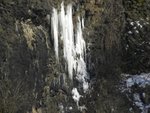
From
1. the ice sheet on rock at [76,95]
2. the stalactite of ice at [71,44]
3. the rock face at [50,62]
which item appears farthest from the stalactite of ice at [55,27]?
the ice sheet on rock at [76,95]

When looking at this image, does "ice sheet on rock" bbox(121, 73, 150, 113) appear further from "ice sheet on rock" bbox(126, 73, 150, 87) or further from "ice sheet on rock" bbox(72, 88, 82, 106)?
"ice sheet on rock" bbox(72, 88, 82, 106)

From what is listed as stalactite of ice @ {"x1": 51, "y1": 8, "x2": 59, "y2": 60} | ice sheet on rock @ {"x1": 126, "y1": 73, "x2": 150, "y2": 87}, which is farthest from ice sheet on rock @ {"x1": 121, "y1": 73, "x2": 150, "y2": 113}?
stalactite of ice @ {"x1": 51, "y1": 8, "x2": 59, "y2": 60}

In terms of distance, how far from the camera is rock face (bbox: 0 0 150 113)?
14266mm

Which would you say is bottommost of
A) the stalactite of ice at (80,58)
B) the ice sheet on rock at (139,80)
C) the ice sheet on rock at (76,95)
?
the ice sheet on rock at (76,95)

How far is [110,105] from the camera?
15.1 m

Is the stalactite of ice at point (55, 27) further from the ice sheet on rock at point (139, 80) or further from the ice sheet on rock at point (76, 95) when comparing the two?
the ice sheet on rock at point (139, 80)

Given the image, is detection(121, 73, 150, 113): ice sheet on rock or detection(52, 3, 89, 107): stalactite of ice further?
detection(121, 73, 150, 113): ice sheet on rock

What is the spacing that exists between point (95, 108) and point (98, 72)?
1.90m

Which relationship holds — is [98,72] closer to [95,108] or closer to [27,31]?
[95,108]

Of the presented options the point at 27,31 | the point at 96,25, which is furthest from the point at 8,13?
the point at 96,25

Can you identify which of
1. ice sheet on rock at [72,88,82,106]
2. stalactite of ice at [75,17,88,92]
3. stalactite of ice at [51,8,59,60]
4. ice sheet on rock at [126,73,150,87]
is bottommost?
ice sheet on rock at [72,88,82,106]

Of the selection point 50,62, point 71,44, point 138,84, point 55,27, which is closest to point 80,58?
point 71,44

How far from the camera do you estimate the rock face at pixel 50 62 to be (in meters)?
14.3

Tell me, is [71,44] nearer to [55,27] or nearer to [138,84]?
[55,27]
